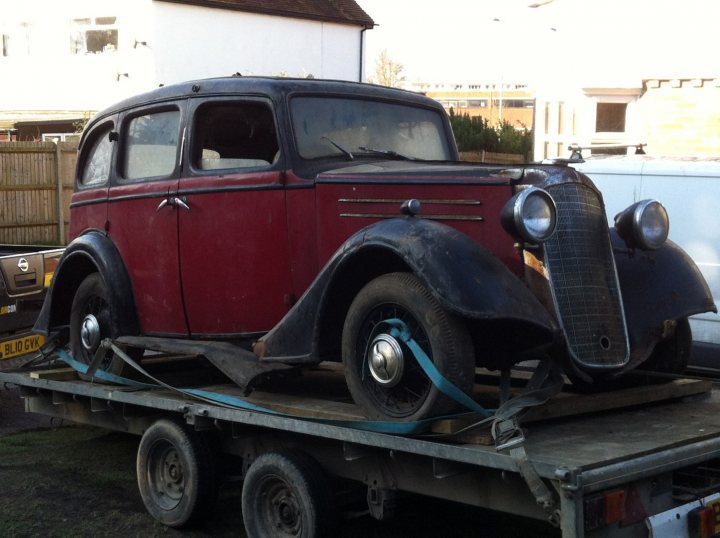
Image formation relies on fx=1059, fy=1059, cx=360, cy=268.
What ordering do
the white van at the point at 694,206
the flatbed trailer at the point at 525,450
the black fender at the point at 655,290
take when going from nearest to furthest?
the flatbed trailer at the point at 525,450 → the black fender at the point at 655,290 → the white van at the point at 694,206

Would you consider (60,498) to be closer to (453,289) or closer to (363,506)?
(363,506)

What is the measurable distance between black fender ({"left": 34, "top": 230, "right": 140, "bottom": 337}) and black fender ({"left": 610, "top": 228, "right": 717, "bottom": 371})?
2.91 metres

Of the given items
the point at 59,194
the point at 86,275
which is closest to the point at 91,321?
the point at 86,275

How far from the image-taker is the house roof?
91.8 feet

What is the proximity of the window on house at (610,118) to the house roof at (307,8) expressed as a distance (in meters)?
13.9

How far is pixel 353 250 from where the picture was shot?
15.7 ft

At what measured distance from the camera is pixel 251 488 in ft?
16.7

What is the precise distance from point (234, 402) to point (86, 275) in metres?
2.10

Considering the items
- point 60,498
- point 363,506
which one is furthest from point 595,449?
point 60,498

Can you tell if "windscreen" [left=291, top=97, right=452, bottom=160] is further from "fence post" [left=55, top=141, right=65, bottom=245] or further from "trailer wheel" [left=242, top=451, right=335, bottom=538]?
"fence post" [left=55, top=141, right=65, bottom=245]

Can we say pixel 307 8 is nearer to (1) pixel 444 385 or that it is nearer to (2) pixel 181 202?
(2) pixel 181 202

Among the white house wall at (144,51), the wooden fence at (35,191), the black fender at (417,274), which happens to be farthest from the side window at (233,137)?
the white house wall at (144,51)

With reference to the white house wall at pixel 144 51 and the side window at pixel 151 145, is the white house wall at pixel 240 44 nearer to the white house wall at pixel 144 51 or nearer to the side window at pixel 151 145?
the white house wall at pixel 144 51

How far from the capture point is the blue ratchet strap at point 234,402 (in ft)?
14.4
